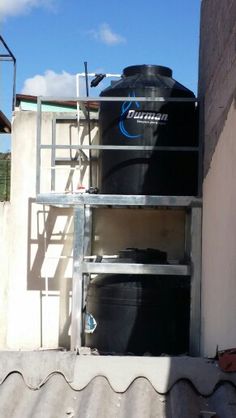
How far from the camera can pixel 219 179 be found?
4.76 m

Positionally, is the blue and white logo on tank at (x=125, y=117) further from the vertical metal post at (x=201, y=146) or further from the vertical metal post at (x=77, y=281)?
the vertical metal post at (x=77, y=281)

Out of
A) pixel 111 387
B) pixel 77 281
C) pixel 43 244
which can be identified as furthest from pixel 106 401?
pixel 43 244

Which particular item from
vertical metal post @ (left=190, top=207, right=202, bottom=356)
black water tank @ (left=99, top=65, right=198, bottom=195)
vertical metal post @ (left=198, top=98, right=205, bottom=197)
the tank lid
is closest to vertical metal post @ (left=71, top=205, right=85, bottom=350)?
black water tank @ (left=99, top=65, right=198, bottom=195)

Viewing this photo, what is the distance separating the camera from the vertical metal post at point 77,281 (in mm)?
6172

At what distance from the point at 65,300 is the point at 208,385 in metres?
4.48

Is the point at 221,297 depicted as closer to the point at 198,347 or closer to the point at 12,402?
the point at 198,347

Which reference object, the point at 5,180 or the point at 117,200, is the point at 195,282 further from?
the point at 5,180

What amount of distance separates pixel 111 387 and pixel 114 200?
3333 mm

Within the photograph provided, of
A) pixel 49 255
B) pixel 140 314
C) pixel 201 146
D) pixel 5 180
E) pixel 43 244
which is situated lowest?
pixel 140 314

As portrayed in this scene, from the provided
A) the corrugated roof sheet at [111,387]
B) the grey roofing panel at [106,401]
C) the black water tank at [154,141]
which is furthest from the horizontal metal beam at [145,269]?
the grey roofing panel at [106,401]

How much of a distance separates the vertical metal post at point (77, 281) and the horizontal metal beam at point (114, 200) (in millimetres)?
112

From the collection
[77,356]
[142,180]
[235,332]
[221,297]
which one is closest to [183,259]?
[142,180]

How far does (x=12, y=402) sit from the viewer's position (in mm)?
2822

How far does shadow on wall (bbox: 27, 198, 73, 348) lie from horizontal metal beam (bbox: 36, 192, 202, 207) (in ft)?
3.40
